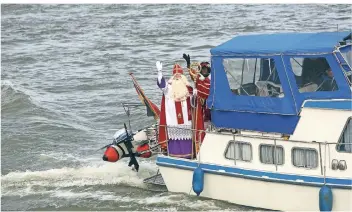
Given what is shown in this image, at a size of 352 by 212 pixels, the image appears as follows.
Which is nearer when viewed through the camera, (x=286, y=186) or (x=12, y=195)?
(x=286, y=186)

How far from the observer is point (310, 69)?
476 inches

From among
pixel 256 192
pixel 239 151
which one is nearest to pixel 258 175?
pixel 256 192

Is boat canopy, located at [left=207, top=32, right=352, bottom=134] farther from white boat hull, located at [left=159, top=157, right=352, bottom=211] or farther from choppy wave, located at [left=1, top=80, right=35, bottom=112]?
choppy wave, located at [left=1, top=80, right=35, bottom=112]

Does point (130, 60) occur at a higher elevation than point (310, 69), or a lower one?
lower

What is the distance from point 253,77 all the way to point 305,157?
1.74 m

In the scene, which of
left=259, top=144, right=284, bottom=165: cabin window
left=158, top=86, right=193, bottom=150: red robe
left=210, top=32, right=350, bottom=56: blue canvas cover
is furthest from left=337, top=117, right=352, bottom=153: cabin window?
left=158, top=86, right=193, bottom=150: red robe

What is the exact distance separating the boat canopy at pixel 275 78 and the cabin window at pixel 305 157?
377 mm

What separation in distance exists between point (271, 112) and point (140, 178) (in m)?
4.20

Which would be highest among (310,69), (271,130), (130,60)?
(310,69)

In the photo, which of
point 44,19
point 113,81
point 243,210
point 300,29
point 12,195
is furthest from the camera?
point 44,19

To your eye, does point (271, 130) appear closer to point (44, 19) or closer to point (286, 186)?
point (286, 186)

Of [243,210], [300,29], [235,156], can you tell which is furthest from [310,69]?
[300,29]

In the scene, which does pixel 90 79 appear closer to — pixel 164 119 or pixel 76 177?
pixel 76 177

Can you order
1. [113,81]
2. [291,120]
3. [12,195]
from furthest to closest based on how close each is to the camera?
[113,81], [12,195], [291,120]
